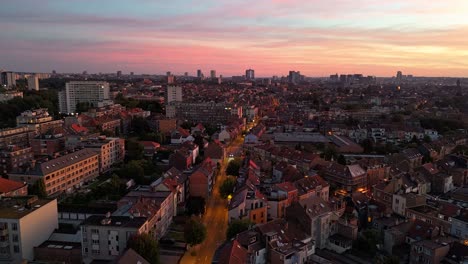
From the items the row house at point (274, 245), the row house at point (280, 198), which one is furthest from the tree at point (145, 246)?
the row house at point (280, 198)

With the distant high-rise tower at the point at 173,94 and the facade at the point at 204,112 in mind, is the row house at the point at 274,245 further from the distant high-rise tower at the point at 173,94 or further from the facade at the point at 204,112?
the distant high-rise tower at the point at 173,94

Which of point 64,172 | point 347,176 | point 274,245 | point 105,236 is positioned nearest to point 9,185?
point 64,172

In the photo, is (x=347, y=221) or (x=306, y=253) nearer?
(x=306, y=253)

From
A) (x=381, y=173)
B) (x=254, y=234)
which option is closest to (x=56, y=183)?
(x=254, y=234)

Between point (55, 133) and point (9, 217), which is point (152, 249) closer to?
point (9, 217)

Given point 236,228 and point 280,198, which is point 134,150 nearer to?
point 280,198

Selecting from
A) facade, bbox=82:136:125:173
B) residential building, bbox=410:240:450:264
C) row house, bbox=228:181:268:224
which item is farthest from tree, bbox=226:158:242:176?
residential building, bbox=410:240:450:264
